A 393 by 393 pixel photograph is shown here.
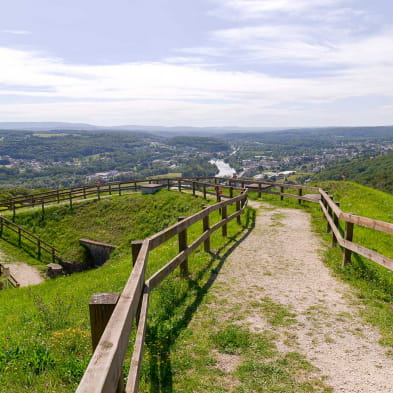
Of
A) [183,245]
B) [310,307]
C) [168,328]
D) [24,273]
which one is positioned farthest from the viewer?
[24,273]

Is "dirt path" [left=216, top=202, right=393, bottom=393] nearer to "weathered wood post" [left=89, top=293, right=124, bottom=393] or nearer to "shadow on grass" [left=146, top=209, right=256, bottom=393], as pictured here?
"shadow on grass" [left=146, top=209, right=256, bottom=393]

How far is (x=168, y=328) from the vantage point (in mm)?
5621

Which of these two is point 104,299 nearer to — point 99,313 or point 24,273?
point 99,313

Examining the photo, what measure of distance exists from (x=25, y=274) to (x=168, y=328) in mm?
15395

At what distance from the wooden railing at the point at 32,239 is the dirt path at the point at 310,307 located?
554 inches

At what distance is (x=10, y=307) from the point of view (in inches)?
392

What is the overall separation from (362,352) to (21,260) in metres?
20.1

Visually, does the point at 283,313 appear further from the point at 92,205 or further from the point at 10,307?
the point at 92,205

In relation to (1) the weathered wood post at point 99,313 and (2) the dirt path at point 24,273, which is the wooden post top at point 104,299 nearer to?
(1) the weathered wood post at point 99,313

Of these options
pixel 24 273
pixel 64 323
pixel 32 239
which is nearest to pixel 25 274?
pixel 24 273

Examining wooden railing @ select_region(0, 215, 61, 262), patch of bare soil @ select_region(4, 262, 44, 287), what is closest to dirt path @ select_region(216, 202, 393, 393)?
patch of bare soil @ select_region(4, 262, 44, 287)

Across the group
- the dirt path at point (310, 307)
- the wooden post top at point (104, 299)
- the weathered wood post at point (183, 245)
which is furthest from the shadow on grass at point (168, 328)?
the wooden post top at point (104, 299)

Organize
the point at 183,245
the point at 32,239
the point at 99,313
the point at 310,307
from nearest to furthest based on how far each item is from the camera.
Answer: the point at 99,313, the point at 310,307, the point at 183,245, the point at 32,239

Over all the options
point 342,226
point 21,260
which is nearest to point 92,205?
point 21,260
